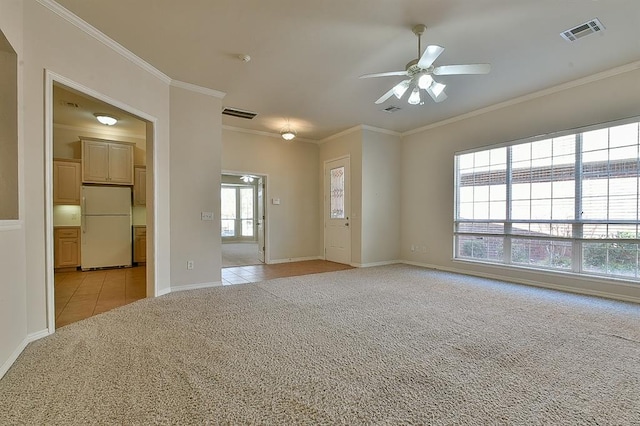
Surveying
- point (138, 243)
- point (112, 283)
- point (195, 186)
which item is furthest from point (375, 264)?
point (138, 243)

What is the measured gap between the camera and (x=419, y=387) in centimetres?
190

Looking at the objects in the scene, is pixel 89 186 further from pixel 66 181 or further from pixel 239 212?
pixel 239 212

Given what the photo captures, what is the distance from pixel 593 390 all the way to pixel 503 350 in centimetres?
60

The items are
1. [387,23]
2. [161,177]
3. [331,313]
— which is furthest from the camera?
[161,177]

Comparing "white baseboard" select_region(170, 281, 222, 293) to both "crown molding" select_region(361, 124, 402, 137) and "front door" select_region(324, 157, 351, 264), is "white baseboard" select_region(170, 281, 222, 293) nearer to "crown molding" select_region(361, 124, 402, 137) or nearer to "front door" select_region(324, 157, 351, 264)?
"front door" select_region(324, 157, 351, 264)

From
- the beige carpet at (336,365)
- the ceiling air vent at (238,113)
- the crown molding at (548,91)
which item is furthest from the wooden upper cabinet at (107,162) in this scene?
the crown molding at (548,91)

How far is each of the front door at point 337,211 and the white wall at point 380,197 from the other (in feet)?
1.51

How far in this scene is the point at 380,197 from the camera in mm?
6688

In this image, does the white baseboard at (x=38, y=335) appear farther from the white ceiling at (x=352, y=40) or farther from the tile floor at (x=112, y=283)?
the white ceiling at (x=352, y=40)

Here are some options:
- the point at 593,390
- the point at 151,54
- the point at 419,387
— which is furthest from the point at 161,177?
the point at 593,390

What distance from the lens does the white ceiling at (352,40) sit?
9.04 feet

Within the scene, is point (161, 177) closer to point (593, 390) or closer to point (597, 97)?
A: point (593, 390)

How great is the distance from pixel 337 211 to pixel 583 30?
5037 mm

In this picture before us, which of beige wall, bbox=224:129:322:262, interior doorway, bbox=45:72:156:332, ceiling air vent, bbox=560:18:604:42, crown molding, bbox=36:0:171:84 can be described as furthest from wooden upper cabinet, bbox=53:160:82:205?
ceiling air vent, bbox=560:18:604:42
